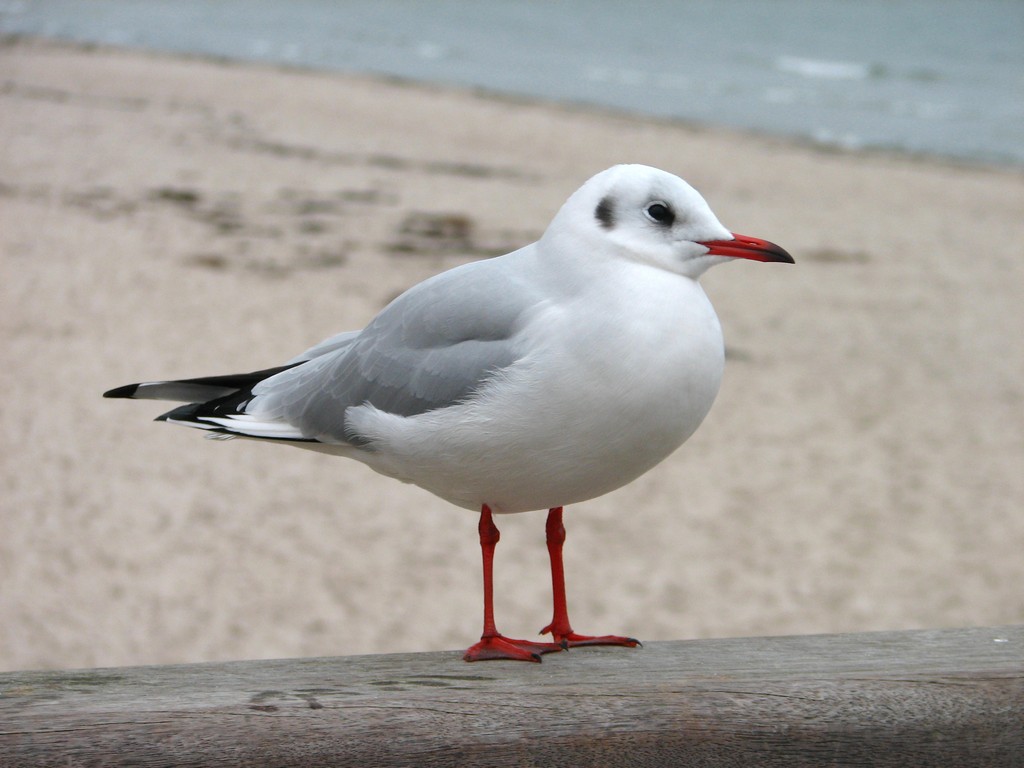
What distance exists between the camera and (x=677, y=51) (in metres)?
34.6

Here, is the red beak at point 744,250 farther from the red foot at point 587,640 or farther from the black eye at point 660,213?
the red foot at point 587,640

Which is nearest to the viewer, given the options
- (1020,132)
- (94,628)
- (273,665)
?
(273,665)

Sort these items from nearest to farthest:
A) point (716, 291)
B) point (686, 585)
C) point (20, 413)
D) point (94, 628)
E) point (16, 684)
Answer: point (16, 684)
point (94, 628)
point (686, 585)
point (20, 413)
point (716, 291)

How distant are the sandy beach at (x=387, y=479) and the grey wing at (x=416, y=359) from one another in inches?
147

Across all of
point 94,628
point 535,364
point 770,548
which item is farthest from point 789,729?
point 770,548

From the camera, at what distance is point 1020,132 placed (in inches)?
864

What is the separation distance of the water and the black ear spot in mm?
19242

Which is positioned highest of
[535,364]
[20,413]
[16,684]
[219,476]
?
[20,413]

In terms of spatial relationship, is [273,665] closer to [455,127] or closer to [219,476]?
[219,476]

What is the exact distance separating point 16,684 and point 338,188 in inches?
519

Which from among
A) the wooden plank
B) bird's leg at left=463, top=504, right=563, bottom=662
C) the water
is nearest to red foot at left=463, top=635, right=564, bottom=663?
bird's leg at left=463, top=504, right=563, bottom=662

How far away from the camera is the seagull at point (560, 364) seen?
6.02ft

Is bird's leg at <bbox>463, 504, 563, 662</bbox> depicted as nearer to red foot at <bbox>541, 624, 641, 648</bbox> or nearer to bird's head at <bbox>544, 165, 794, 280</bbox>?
red foot at <bbox>541, 624, 641, 648</bbox>

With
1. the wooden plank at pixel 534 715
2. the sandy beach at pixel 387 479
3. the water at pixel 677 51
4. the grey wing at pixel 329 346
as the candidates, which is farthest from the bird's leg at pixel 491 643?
the water at pixel 677 51
